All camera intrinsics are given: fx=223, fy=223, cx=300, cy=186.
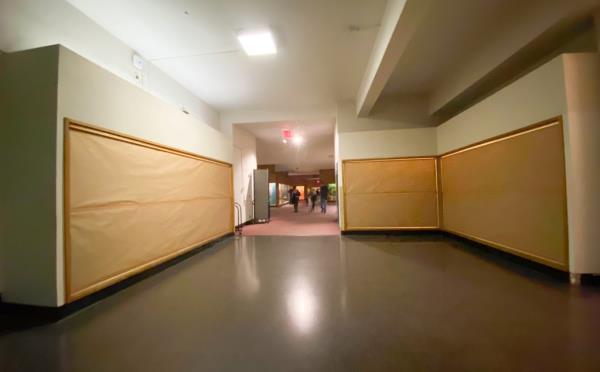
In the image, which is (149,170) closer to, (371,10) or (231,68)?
(231,68)

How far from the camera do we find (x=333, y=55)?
416 cm

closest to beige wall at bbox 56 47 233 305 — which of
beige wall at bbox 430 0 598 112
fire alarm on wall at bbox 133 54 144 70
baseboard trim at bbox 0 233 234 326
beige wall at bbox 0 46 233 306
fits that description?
beige wall at bbox 0 46 233 306

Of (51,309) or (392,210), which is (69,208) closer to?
(51,309)

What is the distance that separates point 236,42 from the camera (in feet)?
12.3

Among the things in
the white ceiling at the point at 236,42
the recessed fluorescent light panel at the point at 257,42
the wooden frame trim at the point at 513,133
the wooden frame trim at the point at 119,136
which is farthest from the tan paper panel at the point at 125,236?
the wooden frame trim at the point at 513,133

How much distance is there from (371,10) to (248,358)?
4.22 m

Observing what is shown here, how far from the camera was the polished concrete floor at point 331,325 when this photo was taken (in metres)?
1.57

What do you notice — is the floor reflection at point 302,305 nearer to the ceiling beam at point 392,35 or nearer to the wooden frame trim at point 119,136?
the wooden frame trim at point 119,136

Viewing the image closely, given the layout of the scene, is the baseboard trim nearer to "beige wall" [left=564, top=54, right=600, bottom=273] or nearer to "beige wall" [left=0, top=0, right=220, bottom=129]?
"beige wall" [left=0, top=0, right=220, bottom=129]

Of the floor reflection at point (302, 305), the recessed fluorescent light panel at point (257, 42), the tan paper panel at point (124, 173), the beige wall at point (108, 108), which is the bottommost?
the floor reflection at point (302, 305)

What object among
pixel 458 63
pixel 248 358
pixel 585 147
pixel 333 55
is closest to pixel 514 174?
pixel 585 147

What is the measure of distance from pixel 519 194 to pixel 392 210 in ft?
8.84

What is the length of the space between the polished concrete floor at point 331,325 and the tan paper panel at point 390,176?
2.64 meters

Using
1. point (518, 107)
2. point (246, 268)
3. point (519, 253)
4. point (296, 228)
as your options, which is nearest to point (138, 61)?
point (246, 268)
